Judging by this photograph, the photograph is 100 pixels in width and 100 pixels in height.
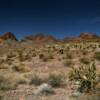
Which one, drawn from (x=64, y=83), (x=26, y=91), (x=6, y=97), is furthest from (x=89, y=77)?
(x=6, y=97)

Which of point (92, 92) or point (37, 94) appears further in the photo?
point (37, 94)

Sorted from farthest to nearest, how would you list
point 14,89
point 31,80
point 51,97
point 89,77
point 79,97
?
point 31,80, point 14,89, point 89,77, point 51,97, point 79,97

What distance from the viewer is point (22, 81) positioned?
10.2 m

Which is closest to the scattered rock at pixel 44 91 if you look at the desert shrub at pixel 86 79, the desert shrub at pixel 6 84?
the desert shrub at pixel 86 79

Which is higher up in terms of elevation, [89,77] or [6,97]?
[89,77]

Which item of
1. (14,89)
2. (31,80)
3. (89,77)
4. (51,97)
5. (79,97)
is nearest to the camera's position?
(79,97)

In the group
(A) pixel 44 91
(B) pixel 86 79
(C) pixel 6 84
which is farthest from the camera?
(C) pixel 6 84

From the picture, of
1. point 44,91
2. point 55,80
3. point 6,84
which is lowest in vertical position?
point 44,91

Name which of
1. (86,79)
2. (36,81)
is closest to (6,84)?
(36,81)

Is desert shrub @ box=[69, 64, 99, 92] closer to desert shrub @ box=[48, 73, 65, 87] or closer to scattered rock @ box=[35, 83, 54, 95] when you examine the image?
desert shrub @ box=[48, 73, 65, 87]

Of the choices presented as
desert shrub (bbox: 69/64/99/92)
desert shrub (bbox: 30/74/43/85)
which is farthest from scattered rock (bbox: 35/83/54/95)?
desert shrub (bbox: 30/74/43/85)

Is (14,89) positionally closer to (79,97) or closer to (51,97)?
(51,97)

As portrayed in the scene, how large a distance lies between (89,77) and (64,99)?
4.99 feet

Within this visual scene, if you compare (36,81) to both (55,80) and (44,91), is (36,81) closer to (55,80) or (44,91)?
(55,80)
